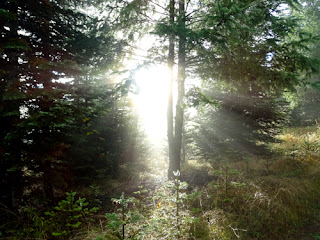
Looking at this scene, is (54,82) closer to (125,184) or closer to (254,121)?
(125,184)

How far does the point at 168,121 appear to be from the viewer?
7.67m

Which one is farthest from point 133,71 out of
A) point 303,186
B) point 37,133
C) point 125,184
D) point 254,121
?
point 254,121

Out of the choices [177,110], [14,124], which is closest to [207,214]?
[177,110]

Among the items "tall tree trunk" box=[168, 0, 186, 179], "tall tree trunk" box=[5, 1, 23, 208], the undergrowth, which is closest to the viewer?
the undergrowth

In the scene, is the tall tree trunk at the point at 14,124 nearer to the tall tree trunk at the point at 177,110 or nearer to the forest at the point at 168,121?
the forest at the point at 168,121

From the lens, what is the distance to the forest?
13.8 ft

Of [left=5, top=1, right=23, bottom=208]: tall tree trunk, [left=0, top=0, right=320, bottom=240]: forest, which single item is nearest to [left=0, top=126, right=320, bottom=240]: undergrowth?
[left=0, top=0, right=320, bottom=240]: forest

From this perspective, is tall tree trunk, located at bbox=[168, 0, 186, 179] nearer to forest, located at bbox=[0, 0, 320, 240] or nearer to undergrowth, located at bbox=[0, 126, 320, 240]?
forest, located at bbox=[0, 0, 320, 240]

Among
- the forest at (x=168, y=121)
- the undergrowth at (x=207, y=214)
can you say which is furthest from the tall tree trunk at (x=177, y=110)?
the undergrowth at (x=207, y=214)

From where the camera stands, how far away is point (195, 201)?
17.0 feet

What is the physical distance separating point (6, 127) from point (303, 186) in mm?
8484

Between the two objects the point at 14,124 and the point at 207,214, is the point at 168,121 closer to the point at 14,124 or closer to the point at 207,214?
the point at 207,214

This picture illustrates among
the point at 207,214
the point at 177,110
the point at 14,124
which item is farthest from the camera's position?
the point at 177,110

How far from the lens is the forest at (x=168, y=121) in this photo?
4219 millimetres
